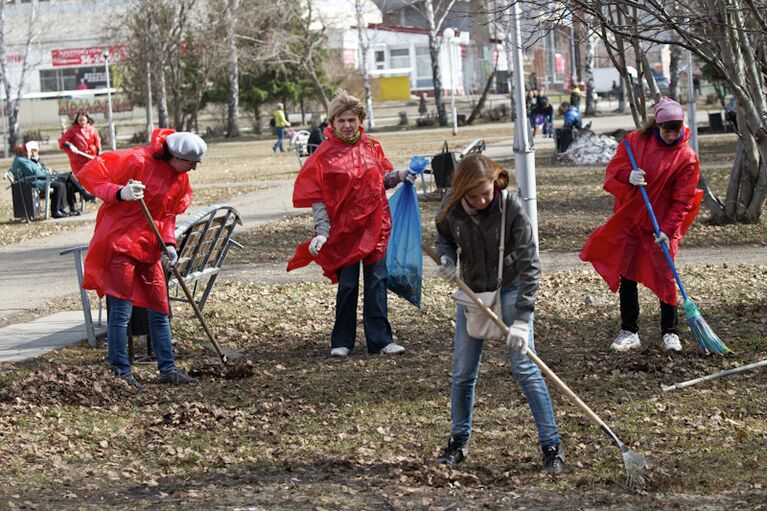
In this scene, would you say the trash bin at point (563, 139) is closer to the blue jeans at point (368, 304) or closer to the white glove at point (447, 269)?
the blue jeans at point (368, 304)

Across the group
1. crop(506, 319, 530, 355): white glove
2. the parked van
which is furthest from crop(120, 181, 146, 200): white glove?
the parked van

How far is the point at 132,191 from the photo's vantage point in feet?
23.9

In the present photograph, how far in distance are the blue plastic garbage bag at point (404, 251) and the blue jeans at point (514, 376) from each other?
2865 mm

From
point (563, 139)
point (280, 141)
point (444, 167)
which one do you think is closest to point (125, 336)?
point (444, 167)

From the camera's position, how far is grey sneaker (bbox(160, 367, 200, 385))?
7785 mm

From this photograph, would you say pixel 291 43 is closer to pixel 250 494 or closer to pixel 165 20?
pixel 165 20

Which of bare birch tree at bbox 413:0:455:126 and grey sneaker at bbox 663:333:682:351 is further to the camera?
bare birch tree at bbox 413:0:455:126

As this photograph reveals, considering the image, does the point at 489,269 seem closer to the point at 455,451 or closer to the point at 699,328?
the point at 455,451

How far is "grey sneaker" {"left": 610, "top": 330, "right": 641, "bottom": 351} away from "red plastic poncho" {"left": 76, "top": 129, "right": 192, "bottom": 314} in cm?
307

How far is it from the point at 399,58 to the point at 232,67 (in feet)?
113

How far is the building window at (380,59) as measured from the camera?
82.7 m

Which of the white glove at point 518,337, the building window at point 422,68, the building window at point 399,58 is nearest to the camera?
the white glove at point 518,337

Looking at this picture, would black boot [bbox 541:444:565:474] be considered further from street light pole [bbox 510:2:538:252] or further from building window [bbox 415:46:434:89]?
building window [bbox 415:46:434:89]

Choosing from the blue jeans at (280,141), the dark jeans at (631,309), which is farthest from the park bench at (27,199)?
the blue jeans at (280,141)
